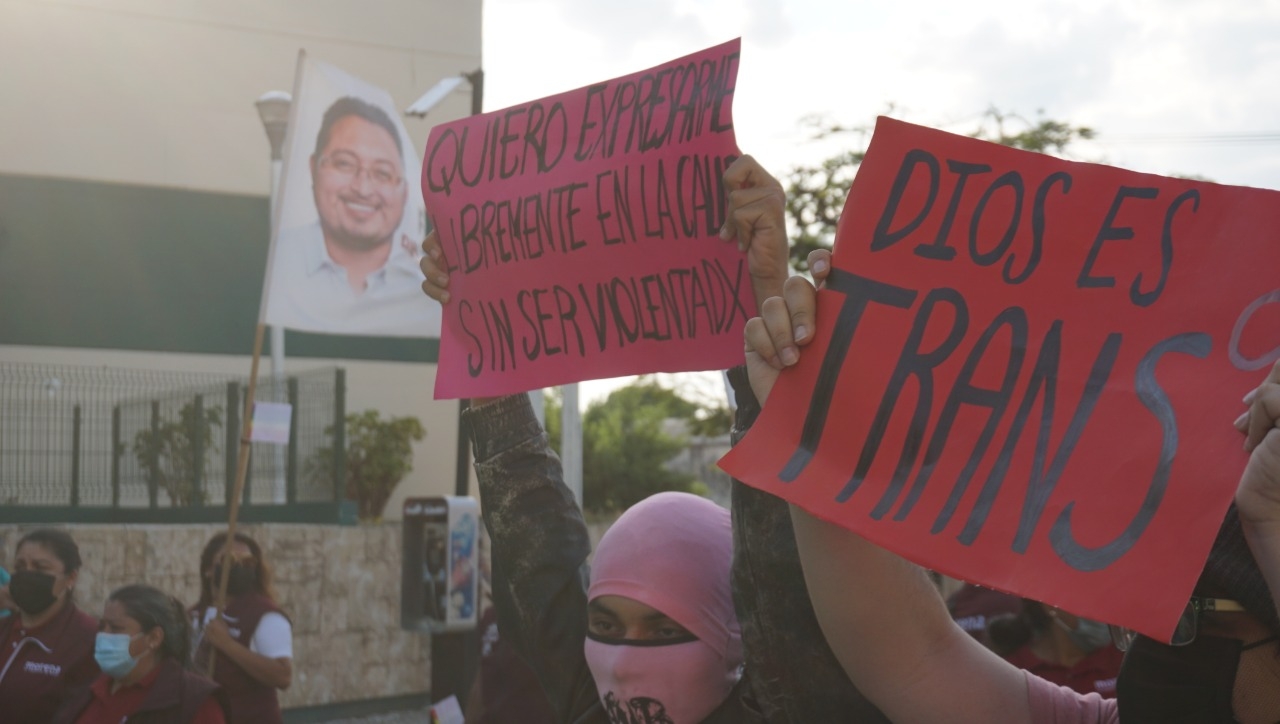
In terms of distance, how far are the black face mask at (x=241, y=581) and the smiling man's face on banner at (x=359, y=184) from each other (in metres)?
1.78

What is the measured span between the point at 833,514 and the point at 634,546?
876 mm

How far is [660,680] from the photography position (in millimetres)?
2551

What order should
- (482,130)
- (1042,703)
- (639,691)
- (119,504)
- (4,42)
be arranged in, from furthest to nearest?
(4,42) < (119,504) < (482,130) < (639,691) < (1042,703)

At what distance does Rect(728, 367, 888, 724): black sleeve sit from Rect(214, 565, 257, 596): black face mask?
4.90 m

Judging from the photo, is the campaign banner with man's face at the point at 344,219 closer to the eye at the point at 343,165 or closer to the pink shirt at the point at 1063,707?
the eye at the point at 343,165

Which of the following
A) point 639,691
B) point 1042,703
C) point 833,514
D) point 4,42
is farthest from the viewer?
point 4,42

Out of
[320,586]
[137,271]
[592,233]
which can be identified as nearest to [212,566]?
[592,233]

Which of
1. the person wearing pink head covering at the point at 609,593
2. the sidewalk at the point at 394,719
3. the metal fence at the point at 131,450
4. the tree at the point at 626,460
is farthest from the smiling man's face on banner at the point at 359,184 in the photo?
the tree at the point at 626,460

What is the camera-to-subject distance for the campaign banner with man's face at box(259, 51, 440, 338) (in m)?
7.23

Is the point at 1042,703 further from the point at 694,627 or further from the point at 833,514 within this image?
the point at 694,627

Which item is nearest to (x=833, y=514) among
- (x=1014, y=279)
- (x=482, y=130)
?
(x=1014, y=279)

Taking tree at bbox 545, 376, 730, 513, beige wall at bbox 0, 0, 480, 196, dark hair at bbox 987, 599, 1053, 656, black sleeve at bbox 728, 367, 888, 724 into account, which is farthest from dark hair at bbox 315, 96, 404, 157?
tree at bbox 545, 376, 730, 513

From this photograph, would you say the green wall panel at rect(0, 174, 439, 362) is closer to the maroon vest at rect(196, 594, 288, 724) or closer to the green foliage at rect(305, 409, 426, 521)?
the green foliage at rect(305, 409, 426, 521)

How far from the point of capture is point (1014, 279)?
6.25 ft
